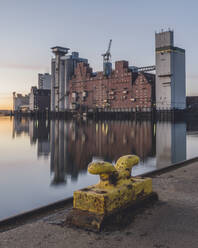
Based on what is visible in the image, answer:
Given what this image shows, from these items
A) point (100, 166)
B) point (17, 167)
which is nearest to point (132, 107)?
point (17, 167)

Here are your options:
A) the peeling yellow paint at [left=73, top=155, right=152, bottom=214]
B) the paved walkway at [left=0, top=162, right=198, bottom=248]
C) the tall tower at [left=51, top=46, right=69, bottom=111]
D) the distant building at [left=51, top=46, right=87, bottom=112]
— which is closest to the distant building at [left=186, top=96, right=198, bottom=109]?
the distant building at [left=51, top=46, right=87, bottom=112]

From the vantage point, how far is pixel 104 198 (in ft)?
15.3

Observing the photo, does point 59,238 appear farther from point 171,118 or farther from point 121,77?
point 121,77

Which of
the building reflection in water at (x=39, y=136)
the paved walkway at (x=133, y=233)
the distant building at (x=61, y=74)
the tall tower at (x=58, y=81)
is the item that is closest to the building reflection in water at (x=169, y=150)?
the building reflection in water at (x=39, y=136)

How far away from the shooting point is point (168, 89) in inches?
4466

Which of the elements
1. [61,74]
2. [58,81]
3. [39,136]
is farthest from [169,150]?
[58,81]

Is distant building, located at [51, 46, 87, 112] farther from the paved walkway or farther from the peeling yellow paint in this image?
the paved walkway

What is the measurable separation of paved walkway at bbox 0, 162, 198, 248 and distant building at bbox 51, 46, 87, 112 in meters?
151

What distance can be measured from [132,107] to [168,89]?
1797 cm

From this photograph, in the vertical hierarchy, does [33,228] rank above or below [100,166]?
below

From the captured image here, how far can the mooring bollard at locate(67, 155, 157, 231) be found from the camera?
466 centimetres

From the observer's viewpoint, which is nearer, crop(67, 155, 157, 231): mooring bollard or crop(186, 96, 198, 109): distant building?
crop(67, 155, 157, 231): mooring bollard

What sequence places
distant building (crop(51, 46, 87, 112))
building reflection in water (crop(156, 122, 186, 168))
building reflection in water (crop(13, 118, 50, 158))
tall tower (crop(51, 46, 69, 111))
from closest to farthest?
building reflection in water (crop(156, 122, 186, 168))
building reflection in water (crop(13, 118, 50, 158))
distant building (crop(51, 46, 87, 112))
tall tower (crop(51, 46, 69, 111))

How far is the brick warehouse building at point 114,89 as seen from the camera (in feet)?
393
